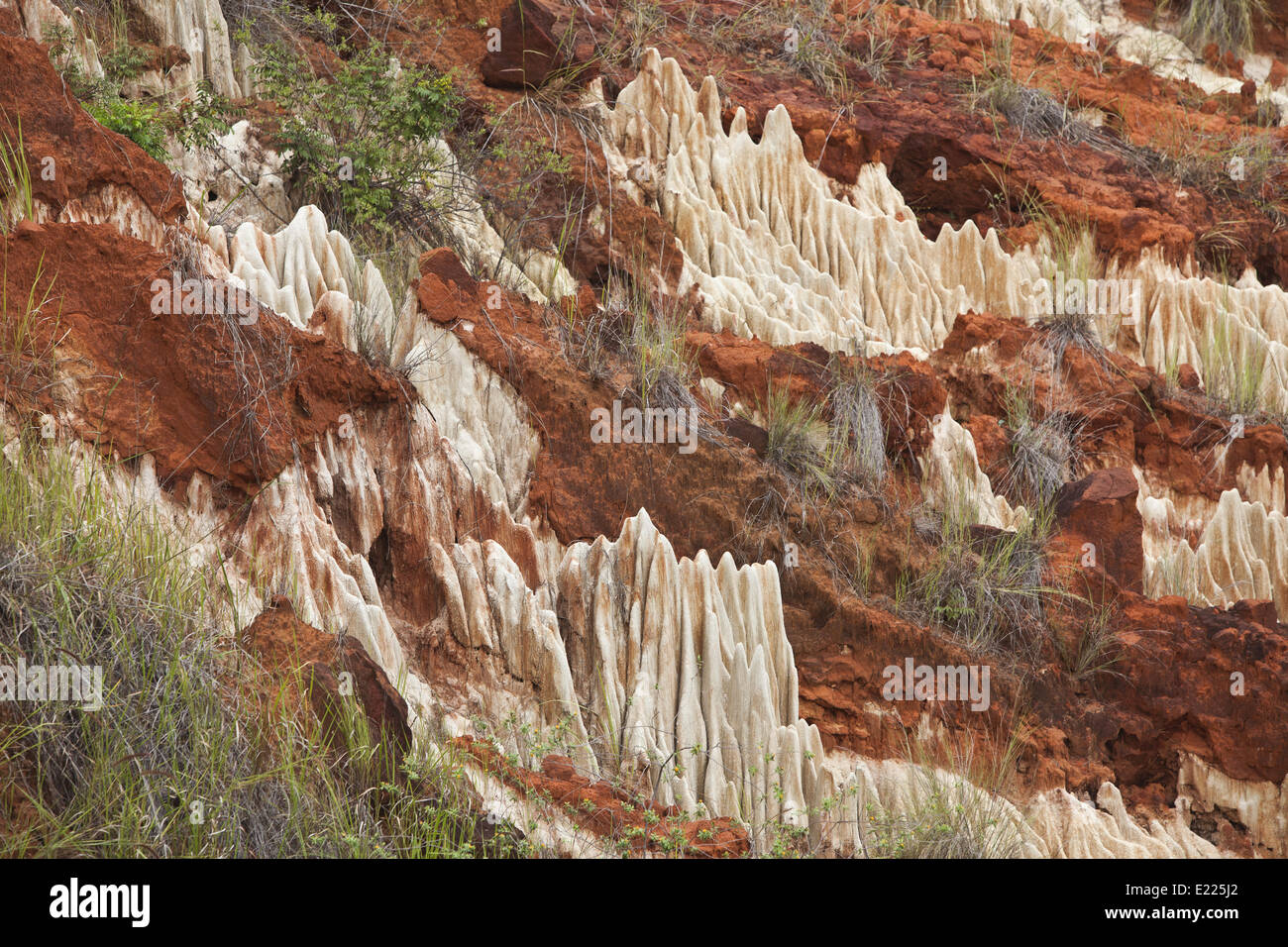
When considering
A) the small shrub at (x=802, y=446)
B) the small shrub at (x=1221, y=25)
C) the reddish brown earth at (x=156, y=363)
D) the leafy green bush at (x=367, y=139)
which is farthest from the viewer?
the small shrub at (x=1221, y=25)

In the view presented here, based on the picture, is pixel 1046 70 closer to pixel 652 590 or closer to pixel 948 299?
pixel 948 299

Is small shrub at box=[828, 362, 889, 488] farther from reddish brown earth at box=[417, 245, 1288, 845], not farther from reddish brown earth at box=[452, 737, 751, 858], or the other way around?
reddish brown earth at box=[452, 737, 751, 858]

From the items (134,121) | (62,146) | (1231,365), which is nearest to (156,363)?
(62,146)

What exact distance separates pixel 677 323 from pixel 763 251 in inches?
67.1

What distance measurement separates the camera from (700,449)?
21.6 ft

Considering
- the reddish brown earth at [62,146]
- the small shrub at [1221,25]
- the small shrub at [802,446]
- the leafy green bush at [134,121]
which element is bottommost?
the small shrub at [802,446]

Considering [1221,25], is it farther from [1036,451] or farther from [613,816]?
[613,816]

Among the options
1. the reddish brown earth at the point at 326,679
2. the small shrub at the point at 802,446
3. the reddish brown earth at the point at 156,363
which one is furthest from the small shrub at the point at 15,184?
the small shrub at the point at 802,446

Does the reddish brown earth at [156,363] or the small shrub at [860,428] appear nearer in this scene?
the reddish brown earth at [156,363]

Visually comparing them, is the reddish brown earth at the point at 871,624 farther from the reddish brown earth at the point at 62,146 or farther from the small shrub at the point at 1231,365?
the small shrub at the point at 1231,365

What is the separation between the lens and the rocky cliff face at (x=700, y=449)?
5230 mm

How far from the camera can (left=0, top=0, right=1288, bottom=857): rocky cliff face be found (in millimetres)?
5230

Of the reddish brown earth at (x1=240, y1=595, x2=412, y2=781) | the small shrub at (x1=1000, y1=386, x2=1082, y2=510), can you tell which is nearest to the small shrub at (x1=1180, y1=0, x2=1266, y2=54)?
the small shrub at (x1=1000, y1=386, x2=1082, y2=510)

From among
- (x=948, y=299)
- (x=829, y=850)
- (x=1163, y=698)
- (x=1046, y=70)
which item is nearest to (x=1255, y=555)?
(x=1163, y=698)
